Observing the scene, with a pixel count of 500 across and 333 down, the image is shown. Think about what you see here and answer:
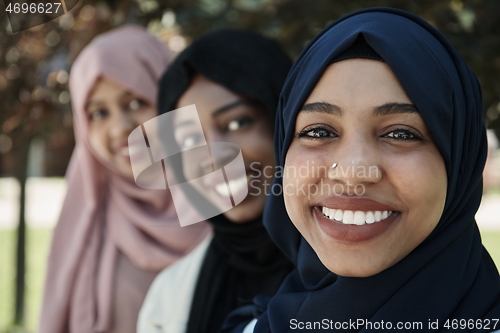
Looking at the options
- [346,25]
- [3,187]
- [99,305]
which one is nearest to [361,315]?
[346,25]

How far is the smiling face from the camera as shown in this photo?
122 cm

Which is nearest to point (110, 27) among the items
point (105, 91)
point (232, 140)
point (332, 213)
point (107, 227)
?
point (105, 91)

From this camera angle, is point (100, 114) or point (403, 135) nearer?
point (403, 135)

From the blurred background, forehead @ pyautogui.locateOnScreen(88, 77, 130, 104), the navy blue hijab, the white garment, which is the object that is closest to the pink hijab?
forehead @ pyautogui.locateOnScreen(88, 77, 130, 104)

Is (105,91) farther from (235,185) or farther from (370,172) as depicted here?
(370,172)

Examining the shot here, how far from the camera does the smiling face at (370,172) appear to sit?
1.22 meters

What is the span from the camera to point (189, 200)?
7.17ft

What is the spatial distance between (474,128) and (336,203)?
387 mm

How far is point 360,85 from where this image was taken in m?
1.25

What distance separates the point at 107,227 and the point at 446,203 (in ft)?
6.43

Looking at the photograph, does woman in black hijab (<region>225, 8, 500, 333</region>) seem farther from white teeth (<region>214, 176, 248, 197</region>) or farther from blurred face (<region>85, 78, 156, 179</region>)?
blurred face (<region>85, 78, 156, 179</region>)

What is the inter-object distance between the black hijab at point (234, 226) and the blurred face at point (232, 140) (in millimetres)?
44

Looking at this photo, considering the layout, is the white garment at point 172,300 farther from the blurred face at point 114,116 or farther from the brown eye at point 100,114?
the brown eye at point 100,114

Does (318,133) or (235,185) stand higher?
(318,133)
